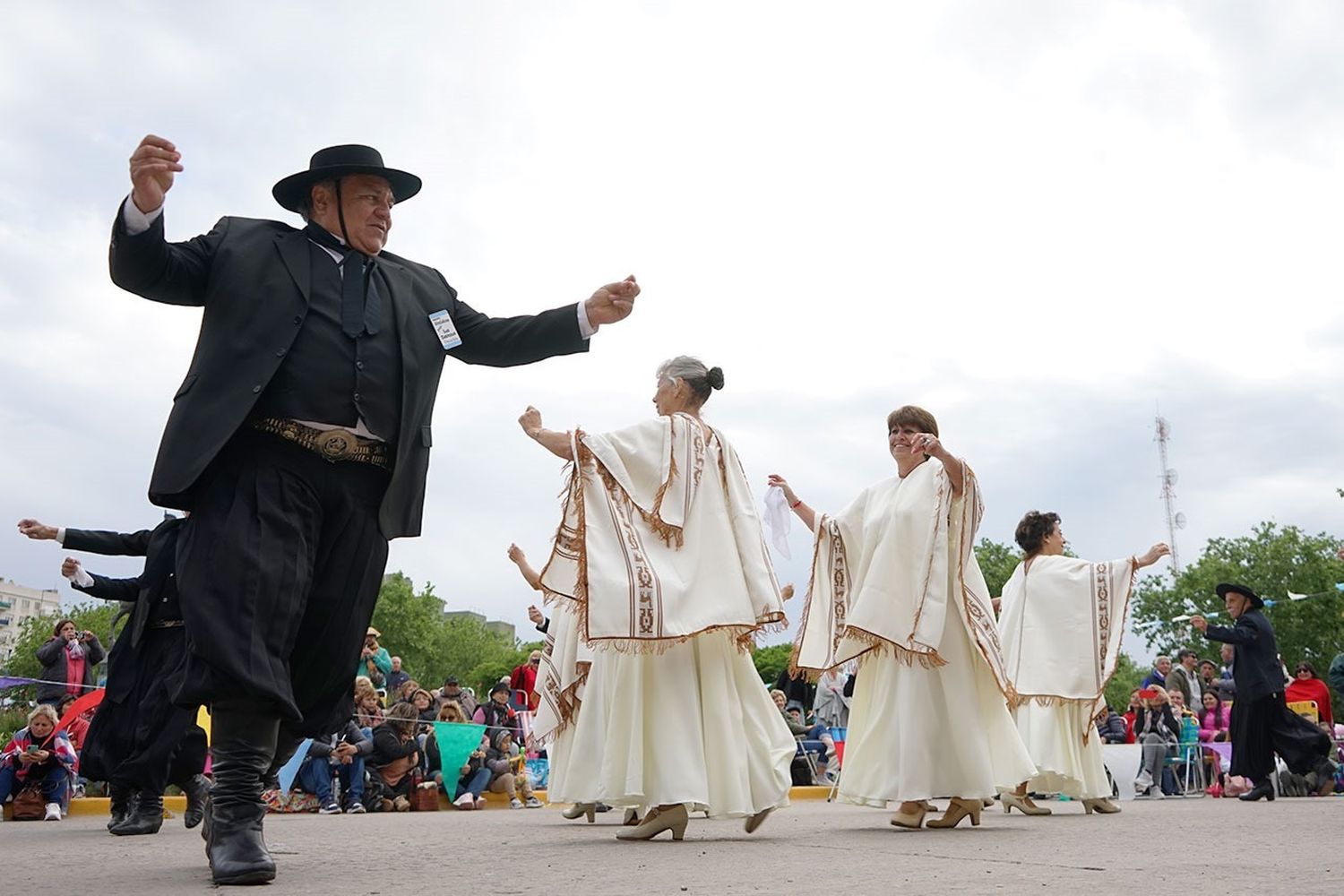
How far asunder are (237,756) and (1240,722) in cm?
1109

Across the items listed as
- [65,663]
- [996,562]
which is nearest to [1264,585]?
[996,562]

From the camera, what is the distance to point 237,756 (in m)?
4.02

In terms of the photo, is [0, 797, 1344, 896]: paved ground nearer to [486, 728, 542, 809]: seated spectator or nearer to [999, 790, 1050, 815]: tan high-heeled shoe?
[999, 790, 1050, 815]: tan high-heeled shoe

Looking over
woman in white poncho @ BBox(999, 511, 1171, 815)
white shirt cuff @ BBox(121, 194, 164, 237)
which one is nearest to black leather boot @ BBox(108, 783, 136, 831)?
white shirt cuff @ BBox(121, 194, 164, 237)

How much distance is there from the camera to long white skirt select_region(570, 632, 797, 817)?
19.6 ft

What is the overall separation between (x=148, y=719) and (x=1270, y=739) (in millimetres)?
10215

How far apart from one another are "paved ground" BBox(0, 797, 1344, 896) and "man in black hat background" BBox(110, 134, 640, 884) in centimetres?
52

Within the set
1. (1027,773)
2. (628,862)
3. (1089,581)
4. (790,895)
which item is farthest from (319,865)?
(1089,581)

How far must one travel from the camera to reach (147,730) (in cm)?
709

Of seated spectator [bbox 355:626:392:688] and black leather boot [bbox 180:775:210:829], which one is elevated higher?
seated spectator [bbox 355:626:392:688]

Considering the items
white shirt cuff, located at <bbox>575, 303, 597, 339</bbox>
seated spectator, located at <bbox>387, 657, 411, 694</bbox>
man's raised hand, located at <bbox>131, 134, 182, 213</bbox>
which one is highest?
man's raised hand, located at <bbox>131, 134, 182, 213</bbox>

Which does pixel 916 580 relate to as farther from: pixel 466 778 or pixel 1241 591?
pixel 466 778

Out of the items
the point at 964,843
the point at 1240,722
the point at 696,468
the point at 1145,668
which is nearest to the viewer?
the point at 964,843

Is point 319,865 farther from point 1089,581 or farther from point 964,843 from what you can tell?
point 1089,581
